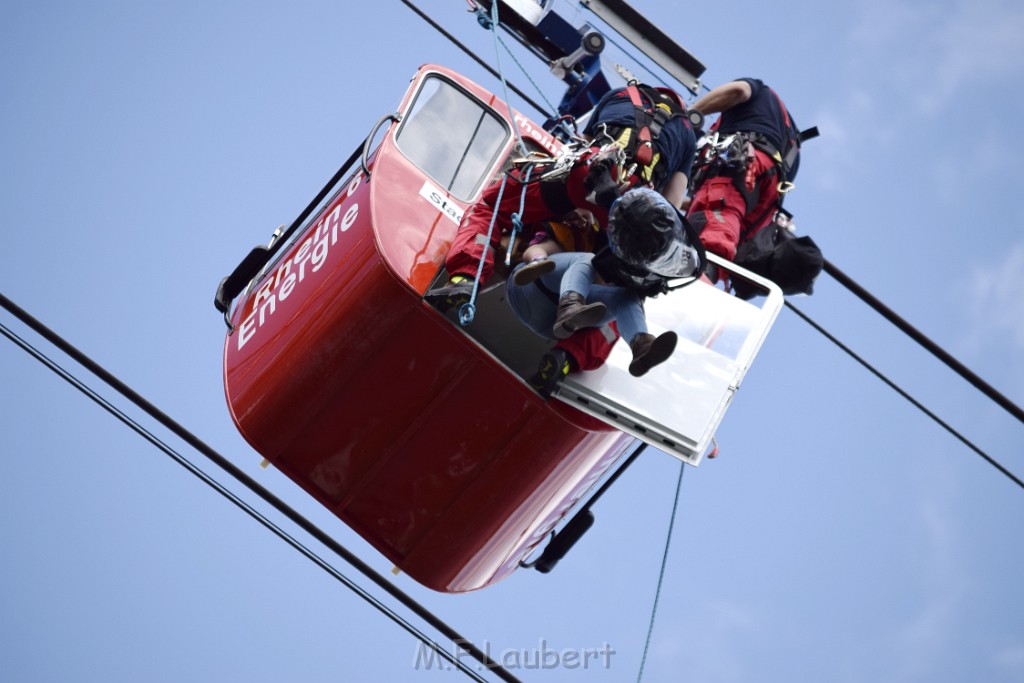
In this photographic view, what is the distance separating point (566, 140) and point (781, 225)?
56.4 inches

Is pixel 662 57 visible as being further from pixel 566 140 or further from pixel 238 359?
pixel 238 359

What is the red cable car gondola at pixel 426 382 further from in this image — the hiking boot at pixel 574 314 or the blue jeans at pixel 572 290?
the hiking boot at pixel 574 314

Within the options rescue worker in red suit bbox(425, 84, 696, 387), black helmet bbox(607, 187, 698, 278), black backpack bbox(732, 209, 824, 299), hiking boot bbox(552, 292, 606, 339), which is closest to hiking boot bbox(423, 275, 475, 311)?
rescue worker in red suit bbox(425, 84, 696, 387)

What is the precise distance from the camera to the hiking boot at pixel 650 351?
7.14 metres

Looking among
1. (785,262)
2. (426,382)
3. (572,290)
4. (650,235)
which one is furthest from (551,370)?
(785,262)

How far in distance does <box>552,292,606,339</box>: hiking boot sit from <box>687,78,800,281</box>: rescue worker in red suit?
4.99 feet

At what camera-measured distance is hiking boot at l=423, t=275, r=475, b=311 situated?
25.6 ft

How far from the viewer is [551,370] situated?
779cm

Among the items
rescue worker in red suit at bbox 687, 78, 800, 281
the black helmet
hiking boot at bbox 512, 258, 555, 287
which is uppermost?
rescue worker in red suit at bbox 687, 78, 800, 281

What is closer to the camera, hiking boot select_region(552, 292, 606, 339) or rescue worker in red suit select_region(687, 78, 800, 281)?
hiking boot select_region(552, 292, 606, 339)

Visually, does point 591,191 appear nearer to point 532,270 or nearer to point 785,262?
point 532,270

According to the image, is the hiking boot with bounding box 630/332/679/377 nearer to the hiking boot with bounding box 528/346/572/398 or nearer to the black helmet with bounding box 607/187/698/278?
the black helmet with bounding box 607/187/698/278

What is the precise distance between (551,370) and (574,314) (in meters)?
0.58

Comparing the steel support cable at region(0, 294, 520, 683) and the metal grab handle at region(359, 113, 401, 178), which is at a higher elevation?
the metal grab handle at region(359, 113, 401, 178)
